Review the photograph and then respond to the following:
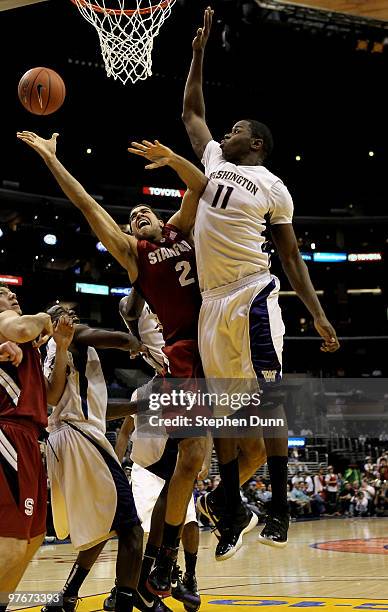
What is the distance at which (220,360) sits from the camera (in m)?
4.20

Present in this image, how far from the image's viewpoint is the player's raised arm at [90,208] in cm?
446

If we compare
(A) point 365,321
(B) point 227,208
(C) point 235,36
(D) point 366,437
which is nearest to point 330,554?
(B) point 227,208

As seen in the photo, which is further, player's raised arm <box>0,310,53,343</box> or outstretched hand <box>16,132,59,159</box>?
player's raised arm <box>0,310,53,343</box>

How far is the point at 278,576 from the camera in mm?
8156

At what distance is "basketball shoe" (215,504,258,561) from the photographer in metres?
4.16

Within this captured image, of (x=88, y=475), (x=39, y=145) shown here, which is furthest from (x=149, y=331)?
(x=39, y=145)

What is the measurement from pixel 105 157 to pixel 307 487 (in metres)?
16.0

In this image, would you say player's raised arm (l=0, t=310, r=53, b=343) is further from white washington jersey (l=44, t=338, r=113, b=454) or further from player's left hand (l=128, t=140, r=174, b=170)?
player's left hand (l=128, t=140, r=174, b=170)

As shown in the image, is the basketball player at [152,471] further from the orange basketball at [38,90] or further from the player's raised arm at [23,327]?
the orange basketball at [38,90]

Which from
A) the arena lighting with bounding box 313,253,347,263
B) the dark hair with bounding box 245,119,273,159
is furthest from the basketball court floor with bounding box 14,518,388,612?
the arena lighting with bounding box 313,253,347,263

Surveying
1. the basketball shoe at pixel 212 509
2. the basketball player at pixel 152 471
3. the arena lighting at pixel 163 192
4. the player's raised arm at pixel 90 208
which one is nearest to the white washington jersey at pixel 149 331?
the basketball player at pixel 152 471

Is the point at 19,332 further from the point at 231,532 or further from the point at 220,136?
the point at 220,136

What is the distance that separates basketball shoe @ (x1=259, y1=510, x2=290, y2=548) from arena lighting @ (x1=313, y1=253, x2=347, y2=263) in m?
31.4

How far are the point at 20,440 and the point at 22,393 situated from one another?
31 centimetres
